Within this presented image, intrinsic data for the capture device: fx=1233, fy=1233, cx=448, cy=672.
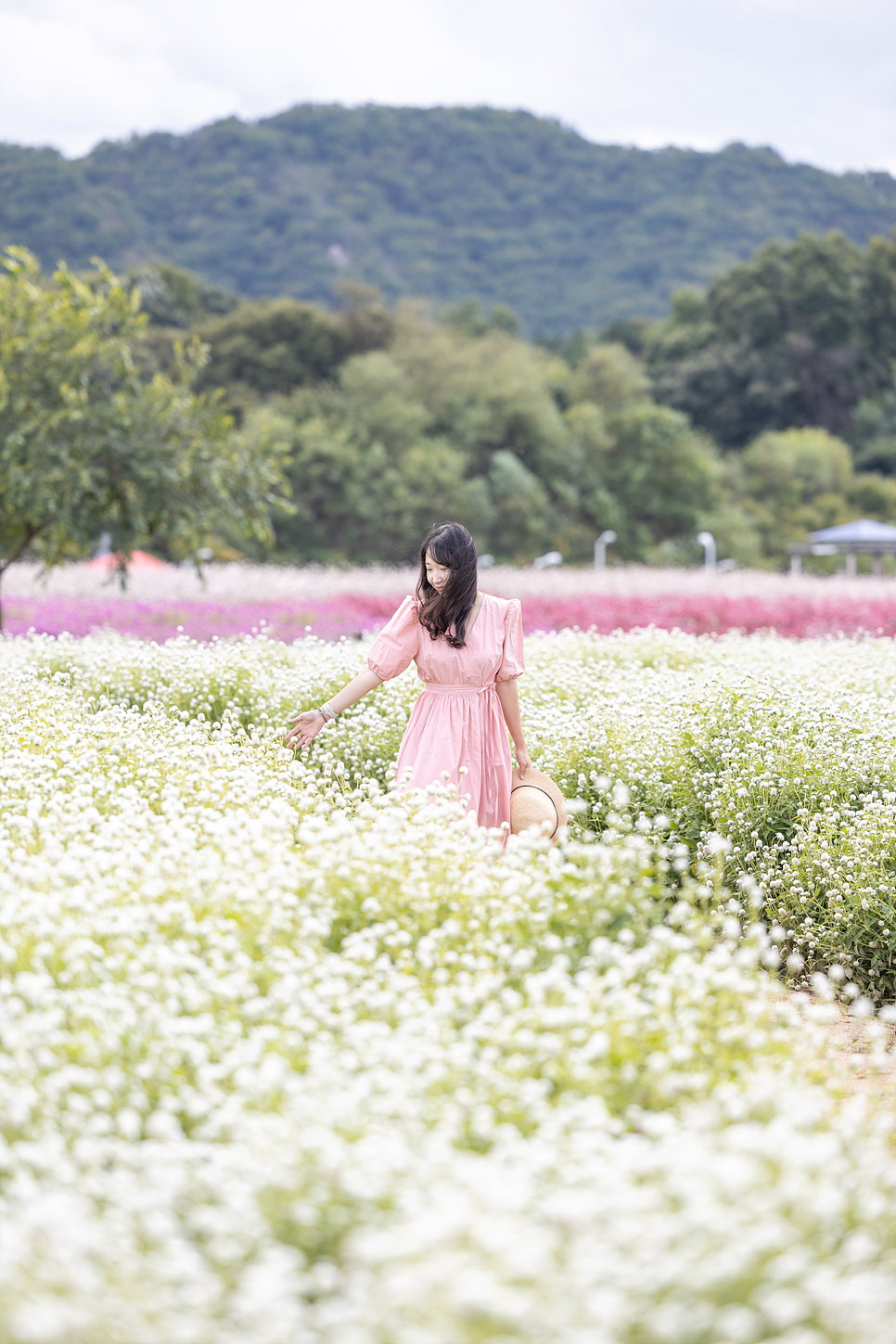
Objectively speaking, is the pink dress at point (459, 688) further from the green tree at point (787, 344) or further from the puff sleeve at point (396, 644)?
the green tree at point (787, 344)

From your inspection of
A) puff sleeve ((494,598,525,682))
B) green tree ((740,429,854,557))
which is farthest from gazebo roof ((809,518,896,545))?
puff sleeve ((494,598,525,682))

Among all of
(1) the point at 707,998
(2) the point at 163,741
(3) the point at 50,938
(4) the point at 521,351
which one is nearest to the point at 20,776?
(2) the point at 163,741

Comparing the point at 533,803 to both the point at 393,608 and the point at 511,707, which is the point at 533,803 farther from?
the point at 393,608

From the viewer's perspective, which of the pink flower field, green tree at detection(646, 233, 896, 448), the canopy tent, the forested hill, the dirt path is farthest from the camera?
the forested hill

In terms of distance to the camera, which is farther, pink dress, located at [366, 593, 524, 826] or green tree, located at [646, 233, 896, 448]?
green tree, located at [646, 233, 896, 448]

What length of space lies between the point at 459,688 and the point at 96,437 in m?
10.2

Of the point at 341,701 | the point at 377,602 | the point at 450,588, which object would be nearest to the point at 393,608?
the point at 377,602

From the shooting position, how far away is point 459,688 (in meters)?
5.57

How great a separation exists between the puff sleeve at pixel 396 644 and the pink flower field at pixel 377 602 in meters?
6.65

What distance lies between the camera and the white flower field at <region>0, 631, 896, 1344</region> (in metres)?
2.06

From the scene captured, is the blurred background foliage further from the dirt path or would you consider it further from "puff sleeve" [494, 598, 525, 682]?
the dirt path

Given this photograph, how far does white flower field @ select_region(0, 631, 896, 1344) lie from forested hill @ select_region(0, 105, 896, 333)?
83019 millimetres

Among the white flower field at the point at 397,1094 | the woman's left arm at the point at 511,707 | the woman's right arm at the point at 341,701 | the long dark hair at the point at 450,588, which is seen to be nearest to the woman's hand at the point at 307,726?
the woman's right arm at the point at 341,701

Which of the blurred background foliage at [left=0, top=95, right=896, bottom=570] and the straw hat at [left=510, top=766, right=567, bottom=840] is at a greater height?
the blurred background foliage at [left=0, top=95, right=896, bottom=570]
